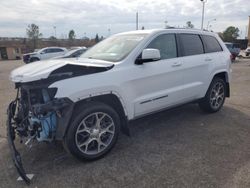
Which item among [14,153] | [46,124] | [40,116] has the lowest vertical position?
[14,153]

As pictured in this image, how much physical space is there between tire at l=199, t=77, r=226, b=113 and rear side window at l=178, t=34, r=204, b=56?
2.71 feet

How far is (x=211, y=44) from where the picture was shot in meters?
5.43

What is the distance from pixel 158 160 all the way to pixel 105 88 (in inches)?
49.4

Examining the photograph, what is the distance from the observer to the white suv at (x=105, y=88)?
3238mm

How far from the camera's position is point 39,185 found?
3.03 meters

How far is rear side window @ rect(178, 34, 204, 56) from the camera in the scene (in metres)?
4.73

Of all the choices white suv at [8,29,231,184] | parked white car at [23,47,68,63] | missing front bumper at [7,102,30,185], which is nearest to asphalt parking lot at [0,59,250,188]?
missing front bumper at [7,102,30,185]

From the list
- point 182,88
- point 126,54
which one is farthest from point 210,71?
point 126,54

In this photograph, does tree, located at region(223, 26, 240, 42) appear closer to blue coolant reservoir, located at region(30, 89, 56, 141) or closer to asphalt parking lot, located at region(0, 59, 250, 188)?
asphalt parking lot, located at region(0, 59, 250, 188)

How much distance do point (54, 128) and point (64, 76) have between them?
0.70 meters

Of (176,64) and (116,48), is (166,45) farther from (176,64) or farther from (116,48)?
(116,48)

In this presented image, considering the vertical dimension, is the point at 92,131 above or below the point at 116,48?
below

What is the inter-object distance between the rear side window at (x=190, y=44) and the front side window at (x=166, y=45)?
8.8 inches

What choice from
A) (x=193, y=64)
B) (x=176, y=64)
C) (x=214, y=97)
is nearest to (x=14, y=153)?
(x=176, y=64)
